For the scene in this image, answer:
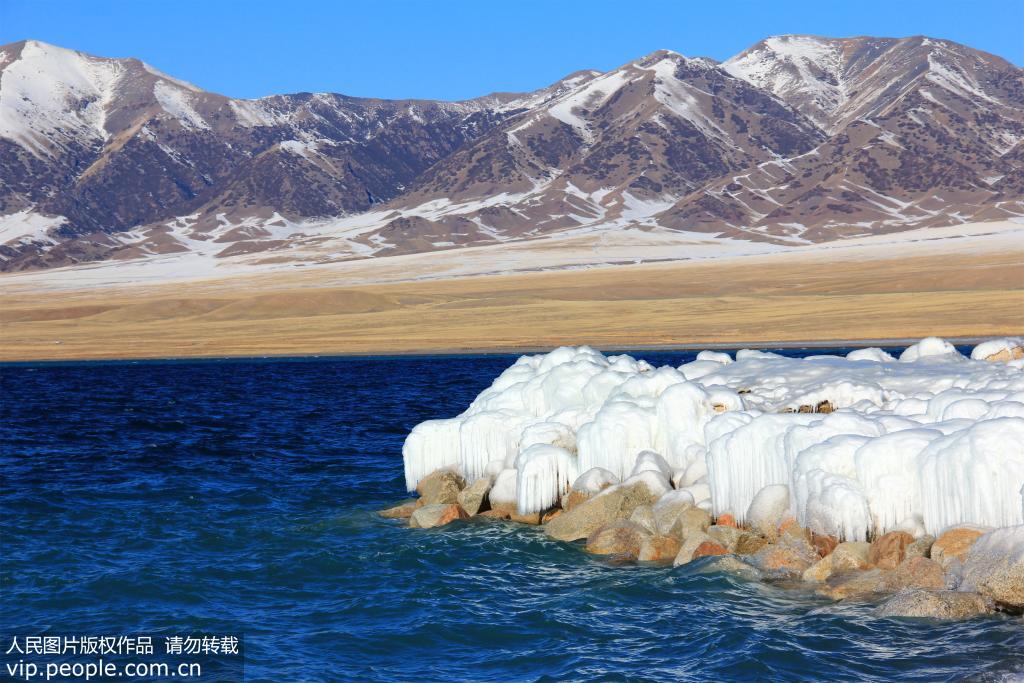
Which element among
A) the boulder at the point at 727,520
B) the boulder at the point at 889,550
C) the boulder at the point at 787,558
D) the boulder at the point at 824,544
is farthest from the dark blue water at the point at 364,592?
the boulder at the point at 727,520

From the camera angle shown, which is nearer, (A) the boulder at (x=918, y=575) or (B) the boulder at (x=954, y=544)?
(A) the boulder at (x=918, y=575)

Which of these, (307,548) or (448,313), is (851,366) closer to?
(307,548)

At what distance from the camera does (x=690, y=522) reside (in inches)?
902

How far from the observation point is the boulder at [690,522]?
22.7 m

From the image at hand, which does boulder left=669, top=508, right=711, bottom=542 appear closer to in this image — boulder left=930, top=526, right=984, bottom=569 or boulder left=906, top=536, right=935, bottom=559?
boulder left=906, top=536, right=935, bottom=559

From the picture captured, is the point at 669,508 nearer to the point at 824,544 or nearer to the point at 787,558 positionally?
the point at 787,558

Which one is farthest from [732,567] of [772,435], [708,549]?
[772,435]

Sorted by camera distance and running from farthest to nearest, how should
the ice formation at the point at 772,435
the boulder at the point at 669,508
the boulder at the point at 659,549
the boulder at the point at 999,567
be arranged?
1. the boulder at the point at 669,508
2. the boulder at the point at 659,549
3. the ice formation at the point at 772,435
4. the boulder at the point at 999,567

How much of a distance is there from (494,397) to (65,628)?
606 inches

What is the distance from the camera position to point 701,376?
102ft

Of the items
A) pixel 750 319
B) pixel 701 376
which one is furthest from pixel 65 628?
pixel 750 319

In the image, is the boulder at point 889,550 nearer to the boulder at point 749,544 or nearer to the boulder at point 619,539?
the boulder at point 749,544

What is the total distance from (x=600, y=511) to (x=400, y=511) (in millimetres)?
5857

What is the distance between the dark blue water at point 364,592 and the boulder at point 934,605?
271mm
